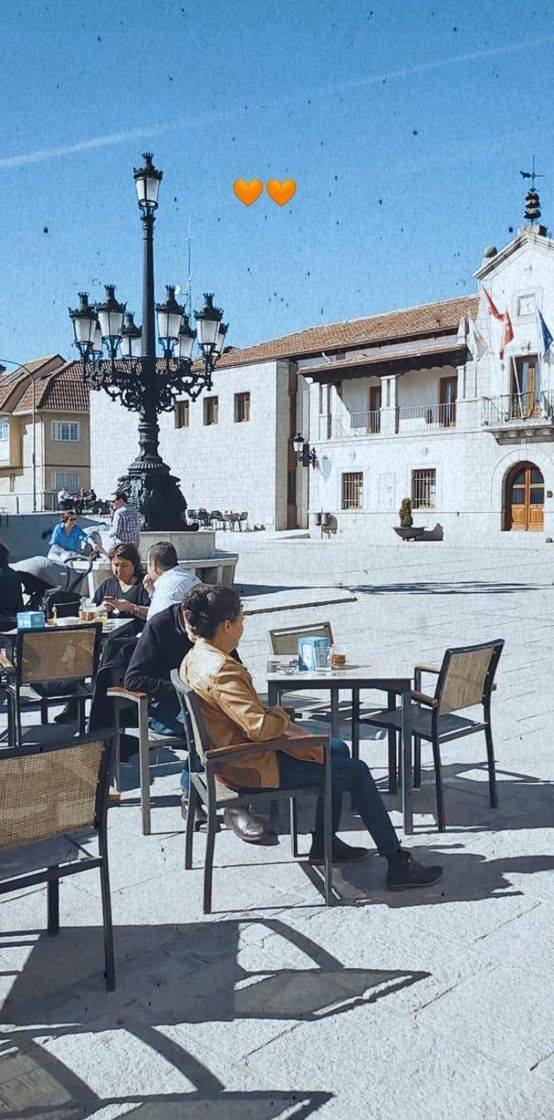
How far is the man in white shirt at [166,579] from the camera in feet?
17.9

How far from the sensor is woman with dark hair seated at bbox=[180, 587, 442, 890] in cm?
377

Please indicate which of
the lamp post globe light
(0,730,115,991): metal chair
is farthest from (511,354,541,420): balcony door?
(0,730,115,991): metal chair

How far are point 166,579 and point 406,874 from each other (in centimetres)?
240

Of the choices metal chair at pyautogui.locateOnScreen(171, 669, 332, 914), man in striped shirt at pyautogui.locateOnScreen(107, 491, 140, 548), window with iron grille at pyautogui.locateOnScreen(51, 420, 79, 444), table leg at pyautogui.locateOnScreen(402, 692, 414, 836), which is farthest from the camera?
window with iron grille at pyautogui.locateOnScreen(51, 420, 79, 444)

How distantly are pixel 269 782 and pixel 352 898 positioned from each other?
1.80 feet

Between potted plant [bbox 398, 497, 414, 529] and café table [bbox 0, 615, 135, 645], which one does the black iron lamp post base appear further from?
potted plant [bbox 398, 497, 414, 529]

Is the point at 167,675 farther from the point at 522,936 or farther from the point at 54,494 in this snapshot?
the point at 54,494

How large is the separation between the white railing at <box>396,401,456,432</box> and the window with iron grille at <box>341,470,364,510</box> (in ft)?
8.48

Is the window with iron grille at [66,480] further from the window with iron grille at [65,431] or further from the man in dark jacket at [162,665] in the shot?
the man in dark jacket at [162,665]

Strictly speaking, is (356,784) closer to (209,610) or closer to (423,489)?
(209,610)

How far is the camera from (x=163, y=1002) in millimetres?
2947

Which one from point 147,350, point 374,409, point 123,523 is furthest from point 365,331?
point 123,523

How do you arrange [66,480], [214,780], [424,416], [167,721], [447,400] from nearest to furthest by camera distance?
1. [214,780]
2. [167,721]
3. [447,400]
4. [424,416]
5. [66,480]

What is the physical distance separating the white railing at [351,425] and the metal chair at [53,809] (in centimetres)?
3493
